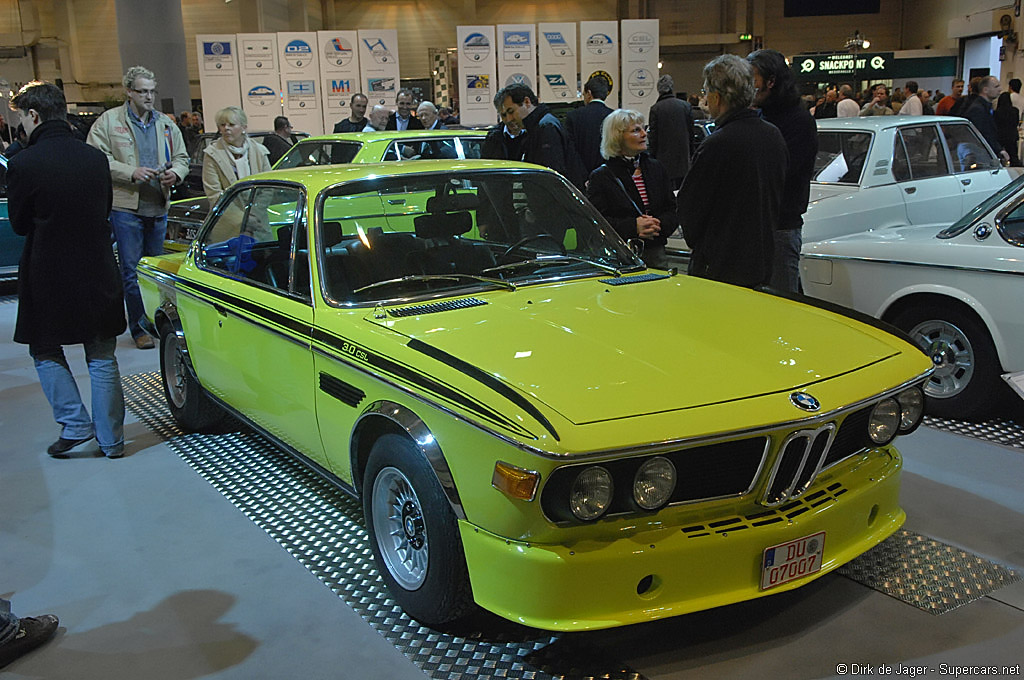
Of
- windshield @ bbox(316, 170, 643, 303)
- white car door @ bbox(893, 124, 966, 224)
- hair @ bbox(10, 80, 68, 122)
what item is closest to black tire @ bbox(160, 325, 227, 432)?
hair @ bbox(10, 80, 68, 122)

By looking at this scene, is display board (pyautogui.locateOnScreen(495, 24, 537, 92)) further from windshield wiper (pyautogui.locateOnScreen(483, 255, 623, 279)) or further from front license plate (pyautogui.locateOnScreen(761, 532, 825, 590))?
front license plate (pyautogui.locateOnScreen(761, 532, 825, 590))

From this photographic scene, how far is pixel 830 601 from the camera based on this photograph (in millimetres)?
2982

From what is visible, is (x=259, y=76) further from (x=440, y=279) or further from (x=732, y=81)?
(x=440, y=279)

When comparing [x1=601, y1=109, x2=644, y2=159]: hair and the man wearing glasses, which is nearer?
[x1=601, y1=109, x2=644, y2=159]: hair

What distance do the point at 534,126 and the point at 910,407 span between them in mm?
4172

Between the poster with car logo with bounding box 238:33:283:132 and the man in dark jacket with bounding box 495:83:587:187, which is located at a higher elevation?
the poster with car logo with bounding box 238:33:283:132

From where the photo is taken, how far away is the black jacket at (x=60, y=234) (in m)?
4.24

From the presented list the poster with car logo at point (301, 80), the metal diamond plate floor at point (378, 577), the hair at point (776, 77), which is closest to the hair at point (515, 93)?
the hair at point (776, 77)

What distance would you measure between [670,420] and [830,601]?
1.11 meters

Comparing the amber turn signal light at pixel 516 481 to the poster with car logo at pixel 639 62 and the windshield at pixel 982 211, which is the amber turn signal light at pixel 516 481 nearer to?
the windshield at pixel 982 211

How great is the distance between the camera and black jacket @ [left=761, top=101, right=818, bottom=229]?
4.84m

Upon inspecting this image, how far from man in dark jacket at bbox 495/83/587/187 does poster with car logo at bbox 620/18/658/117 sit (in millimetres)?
8535

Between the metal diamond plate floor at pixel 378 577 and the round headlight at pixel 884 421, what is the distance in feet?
1.88

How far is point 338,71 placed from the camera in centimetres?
1470
